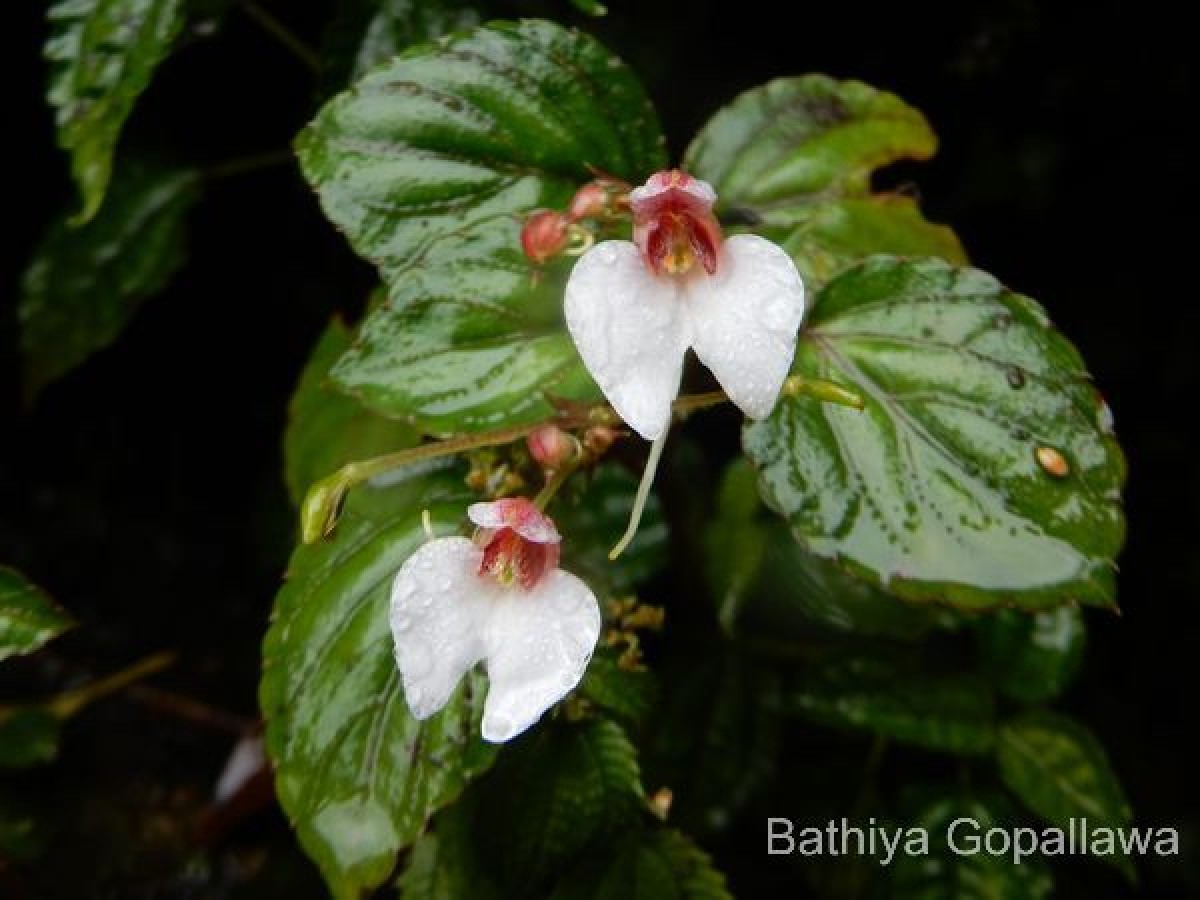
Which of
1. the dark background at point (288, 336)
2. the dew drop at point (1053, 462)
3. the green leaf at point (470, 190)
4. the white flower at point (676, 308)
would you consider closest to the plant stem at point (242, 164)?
the dark background at point (288, 336)

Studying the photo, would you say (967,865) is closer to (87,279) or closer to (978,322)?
(978,322)

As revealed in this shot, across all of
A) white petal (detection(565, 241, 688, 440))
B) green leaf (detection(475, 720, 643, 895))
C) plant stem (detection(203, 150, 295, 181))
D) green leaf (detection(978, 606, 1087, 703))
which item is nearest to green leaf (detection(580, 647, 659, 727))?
green leaf (detection(475, 720, 643, 895))

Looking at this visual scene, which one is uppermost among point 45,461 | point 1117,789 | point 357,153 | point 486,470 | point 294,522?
point 357,153

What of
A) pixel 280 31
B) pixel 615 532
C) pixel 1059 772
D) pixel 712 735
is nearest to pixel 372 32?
pixel 280 31

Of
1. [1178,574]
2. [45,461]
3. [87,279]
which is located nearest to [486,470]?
[87,279]

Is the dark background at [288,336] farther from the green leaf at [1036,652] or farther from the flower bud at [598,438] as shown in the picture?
the flower bud at [598,438]
